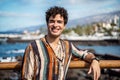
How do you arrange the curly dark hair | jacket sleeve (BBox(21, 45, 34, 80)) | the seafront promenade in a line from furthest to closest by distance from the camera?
1. the seafront promenade
2. the curly dark hair
3. jacket sleeve (BBox(21, 45, 34, 80))

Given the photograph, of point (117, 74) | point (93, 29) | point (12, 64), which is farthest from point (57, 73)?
point (93, 29)

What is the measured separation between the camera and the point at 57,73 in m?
2.38

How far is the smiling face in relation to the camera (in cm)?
243

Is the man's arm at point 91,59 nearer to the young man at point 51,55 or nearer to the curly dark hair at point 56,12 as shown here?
the young man at point 51,55

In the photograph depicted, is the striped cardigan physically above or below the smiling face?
below

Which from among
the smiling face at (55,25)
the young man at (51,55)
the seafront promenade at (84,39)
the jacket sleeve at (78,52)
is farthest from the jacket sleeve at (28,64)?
the seafront promenade at (84,39)

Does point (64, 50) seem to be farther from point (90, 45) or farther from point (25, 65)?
point (90, 45)

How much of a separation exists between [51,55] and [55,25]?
0.24 meters

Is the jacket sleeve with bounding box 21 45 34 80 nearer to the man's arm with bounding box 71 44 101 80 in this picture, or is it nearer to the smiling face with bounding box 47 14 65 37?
the smiling face with bounding box 47 14 65 37

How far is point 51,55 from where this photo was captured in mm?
2369

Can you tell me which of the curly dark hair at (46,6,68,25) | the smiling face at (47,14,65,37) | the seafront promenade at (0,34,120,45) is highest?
the curly dark hair at (46,6,68,25)

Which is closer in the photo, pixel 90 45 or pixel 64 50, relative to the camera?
pixel 64 50

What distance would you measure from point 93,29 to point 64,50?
482ft

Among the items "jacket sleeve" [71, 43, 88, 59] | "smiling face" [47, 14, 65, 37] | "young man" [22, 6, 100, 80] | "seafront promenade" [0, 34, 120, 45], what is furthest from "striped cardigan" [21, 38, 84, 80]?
"seafront promenade" [0, 34, 120, 45]
